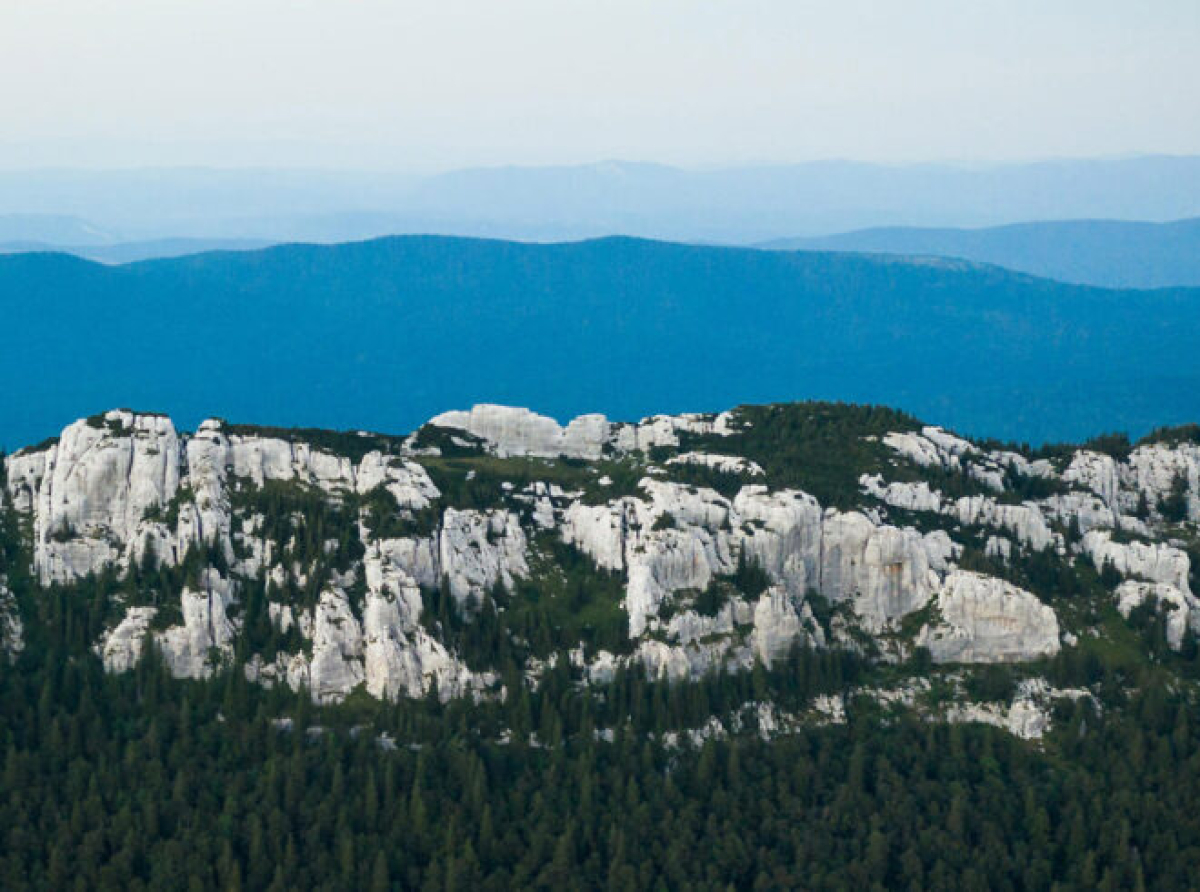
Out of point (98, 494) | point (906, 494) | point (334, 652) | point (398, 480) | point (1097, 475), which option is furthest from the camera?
point (1097, 475)

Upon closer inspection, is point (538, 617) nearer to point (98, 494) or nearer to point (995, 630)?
point (995, 630)

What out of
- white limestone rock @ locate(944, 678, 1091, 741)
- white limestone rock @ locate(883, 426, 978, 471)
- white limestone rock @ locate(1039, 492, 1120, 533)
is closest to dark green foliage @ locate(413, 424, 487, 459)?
white limestone rock @ locate(883, 426, 978, 471)

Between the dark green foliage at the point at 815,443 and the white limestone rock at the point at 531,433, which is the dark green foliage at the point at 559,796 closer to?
the dark green foliage at the point at 815,443

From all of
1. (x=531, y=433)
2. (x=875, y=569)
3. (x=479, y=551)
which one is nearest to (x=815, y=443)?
(x=875, y=569)

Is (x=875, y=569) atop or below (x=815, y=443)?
below

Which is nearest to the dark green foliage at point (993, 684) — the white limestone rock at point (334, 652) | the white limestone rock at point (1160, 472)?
the white limestone rock at point (1160, 472)

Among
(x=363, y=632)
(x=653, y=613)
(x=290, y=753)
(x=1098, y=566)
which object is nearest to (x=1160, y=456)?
→ (x=1098, y=566)

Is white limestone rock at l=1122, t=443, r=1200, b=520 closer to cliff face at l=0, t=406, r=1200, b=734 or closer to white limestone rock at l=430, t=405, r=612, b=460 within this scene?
cliff face at l=0, t=406, r=1200, b=734
